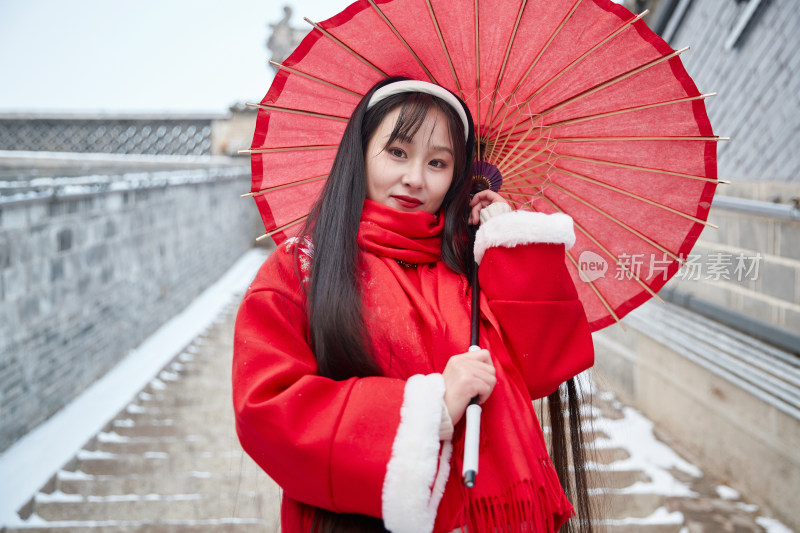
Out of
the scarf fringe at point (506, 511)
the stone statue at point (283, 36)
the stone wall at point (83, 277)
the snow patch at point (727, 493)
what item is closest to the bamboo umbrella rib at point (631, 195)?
the scarf fringe at point (506, 511)

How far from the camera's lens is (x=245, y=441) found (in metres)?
1.12

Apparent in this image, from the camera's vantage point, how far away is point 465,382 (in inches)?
44.0

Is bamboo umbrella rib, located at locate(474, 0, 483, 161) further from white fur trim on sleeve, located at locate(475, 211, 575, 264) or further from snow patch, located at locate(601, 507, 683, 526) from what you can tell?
snow patch, located at locate(601, 507, 683, 526)

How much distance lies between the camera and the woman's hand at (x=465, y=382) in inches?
44.1

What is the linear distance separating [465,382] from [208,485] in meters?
2.35

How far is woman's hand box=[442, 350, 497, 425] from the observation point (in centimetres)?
112

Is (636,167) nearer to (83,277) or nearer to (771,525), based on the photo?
(771,525)

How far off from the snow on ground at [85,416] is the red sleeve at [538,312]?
2.60 meters

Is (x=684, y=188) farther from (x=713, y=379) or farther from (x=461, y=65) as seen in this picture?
(x=713, y=379)

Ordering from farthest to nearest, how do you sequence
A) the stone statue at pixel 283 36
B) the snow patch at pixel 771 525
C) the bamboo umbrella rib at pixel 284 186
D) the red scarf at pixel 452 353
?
the stone statue at pixel 283 36, the snow patch at pixel 771 525, the bamboo umbrella rib at pixel 284 186, the red scarf at pixel 452 353

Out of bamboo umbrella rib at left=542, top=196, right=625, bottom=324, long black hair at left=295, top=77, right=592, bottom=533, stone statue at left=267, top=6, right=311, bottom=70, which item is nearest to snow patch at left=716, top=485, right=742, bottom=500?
long black hair at left=295, top=77, right=592, bottom=533

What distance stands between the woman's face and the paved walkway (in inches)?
51.0

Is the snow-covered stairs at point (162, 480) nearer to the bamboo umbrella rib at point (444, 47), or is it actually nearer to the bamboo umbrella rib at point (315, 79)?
the bamboo umbrella rib at point (315, 79)

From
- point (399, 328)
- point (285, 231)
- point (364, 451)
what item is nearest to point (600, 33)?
point (399, 328)
